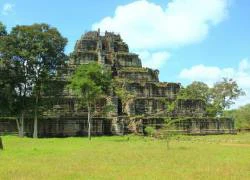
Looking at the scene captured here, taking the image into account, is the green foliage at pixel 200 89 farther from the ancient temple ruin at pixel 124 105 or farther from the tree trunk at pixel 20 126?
the tree trunk at pixel 20 126

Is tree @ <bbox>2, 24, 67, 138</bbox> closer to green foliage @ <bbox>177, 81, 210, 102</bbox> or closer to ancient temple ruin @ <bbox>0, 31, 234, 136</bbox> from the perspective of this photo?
ancient temple ruin @ <bbox>0, 31, 234, 136</bbox>

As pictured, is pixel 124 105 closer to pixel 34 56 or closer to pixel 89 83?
pixel 89 83

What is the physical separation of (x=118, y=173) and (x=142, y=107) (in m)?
34.4

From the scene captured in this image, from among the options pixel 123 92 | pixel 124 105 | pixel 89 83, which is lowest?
pixel 124 105

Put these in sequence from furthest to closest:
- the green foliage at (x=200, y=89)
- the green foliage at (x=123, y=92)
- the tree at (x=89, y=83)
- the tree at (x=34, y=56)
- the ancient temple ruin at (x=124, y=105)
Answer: the green foliage at (x=200, y=89) < the green foliage at (x=123, y=92) < the ancient temple ruin at (x=124, y=105) < the tree at (x=34, y=56) < the tree at (x=89, y=83)

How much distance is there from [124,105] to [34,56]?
12.9 meters

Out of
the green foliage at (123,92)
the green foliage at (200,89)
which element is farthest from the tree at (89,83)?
the green foliage at (200,89)

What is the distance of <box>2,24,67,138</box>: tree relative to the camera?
41.1 meters

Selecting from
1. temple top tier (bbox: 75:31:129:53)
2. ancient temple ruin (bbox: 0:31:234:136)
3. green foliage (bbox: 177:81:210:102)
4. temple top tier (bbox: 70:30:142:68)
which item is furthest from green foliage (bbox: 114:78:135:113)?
green foliage (bbox: 177:81:210:102)

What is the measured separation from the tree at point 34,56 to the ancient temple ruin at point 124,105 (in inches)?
127

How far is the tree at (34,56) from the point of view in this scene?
135ft

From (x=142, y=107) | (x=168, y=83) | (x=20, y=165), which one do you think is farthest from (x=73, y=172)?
(x=168, y=83)

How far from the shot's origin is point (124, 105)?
49.8m

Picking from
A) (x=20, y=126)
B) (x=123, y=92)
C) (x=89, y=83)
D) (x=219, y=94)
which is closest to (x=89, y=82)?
(x=89, y=83)
